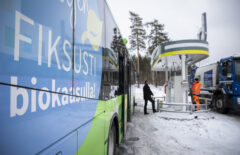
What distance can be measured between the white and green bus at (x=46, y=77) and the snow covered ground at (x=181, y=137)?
280 centimetres

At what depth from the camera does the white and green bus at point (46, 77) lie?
76 centimetres

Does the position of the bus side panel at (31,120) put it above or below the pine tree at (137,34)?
below

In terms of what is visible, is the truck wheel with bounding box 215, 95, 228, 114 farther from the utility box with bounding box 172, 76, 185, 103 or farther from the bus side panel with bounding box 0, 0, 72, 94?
the bus side panel with bounding box 0, 0, 72, 94

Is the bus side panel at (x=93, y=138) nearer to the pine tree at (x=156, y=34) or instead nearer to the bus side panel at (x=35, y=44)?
the bus side panel at (x=35, y=44)

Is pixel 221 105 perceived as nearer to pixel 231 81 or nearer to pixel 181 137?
pixel 231 81

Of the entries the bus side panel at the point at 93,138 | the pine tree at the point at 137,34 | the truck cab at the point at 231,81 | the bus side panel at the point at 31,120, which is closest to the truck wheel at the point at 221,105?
the truck cab at the point at 231,81

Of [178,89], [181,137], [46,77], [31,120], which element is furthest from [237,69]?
[31,120]

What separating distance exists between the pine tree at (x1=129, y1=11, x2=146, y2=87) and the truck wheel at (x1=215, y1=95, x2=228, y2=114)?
23012mm

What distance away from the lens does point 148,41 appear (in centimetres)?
3238

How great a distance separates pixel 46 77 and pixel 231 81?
31.0 ft

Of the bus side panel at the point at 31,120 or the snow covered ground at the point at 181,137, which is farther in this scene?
the snow covered ground at the point at 181,137

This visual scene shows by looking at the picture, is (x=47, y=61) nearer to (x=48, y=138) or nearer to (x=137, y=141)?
(x=48, y=138)

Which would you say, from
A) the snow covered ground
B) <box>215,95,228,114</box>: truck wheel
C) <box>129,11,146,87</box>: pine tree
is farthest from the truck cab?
<box>129,11,146,87</box>: pine tree

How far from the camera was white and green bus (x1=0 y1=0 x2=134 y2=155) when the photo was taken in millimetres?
760
